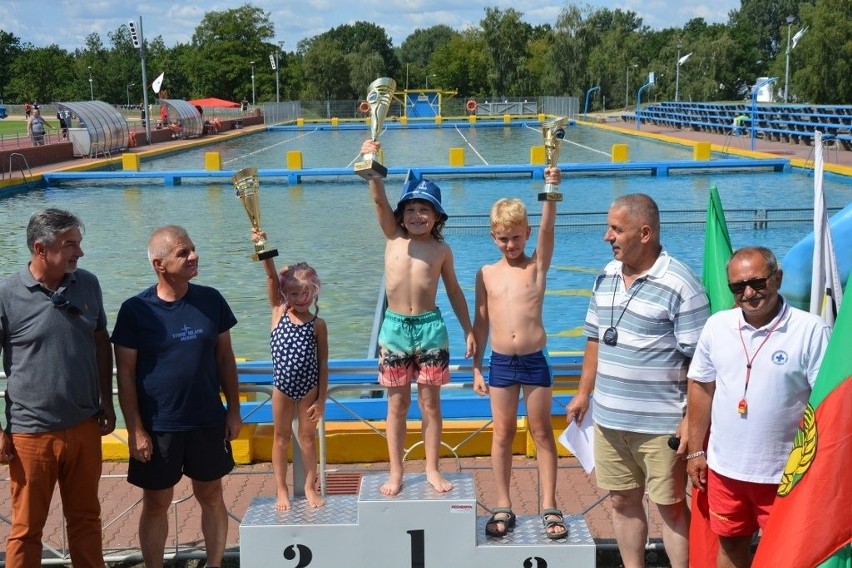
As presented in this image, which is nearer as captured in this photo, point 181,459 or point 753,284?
point 753,284

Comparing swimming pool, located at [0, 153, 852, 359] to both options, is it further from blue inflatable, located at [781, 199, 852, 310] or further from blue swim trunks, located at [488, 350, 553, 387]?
blue swim trunks, located at [488, 350, 553, 387]

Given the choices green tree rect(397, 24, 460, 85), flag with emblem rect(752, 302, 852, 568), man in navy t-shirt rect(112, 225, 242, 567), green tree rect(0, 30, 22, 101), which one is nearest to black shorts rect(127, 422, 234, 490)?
man in navy t-shirt rect(112, 225, 242, 567)

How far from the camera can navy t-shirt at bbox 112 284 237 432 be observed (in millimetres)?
3809

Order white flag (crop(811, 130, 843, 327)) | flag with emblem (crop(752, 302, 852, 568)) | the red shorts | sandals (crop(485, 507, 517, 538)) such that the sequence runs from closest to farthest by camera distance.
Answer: flag with emblem (crop(752, 302, 852, 568))
the red shorts
white flag (crop(811, 130, 843, 327))
sandals (crop(485, 507, 517, 538))

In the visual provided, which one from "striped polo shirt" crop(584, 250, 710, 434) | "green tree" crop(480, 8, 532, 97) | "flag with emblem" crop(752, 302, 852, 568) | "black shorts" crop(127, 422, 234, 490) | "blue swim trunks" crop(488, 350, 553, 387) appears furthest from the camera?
"green tree" crop(480, 8, 532, 97)

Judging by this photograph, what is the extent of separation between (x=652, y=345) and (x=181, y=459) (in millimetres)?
2045

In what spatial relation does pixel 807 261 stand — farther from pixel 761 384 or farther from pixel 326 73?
pixel 326 73

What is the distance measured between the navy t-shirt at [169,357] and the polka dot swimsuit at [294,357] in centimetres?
33

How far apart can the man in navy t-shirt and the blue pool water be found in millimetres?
5414

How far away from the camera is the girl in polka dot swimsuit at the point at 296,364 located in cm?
407

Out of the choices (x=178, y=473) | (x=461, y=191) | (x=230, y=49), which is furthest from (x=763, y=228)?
(x=230, y=49)

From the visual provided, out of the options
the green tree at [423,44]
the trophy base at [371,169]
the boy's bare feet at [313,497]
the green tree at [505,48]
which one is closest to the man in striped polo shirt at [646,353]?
the trophy base at [371,169]

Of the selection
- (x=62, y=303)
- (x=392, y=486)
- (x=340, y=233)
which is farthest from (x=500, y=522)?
(x=340, y=233)

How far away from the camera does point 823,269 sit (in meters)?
3.83
